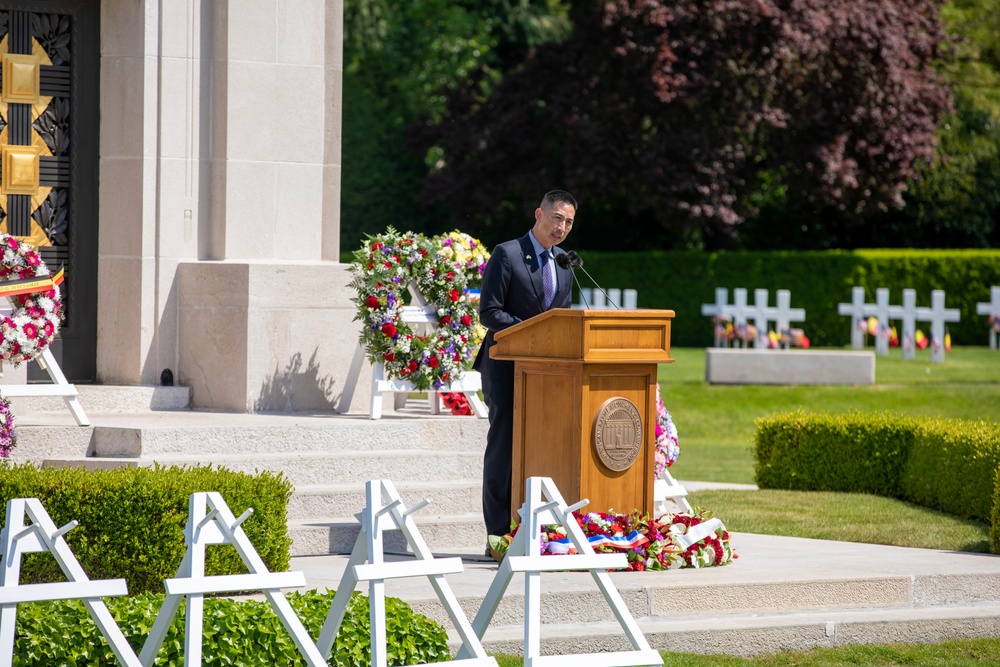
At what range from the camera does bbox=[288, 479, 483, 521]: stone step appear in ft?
30.8

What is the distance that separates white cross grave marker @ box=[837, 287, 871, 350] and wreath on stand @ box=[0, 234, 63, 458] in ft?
69.8

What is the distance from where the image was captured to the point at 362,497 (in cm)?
963

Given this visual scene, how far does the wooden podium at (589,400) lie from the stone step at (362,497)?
127 centimetres

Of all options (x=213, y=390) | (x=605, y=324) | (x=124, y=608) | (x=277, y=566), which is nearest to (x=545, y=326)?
(x=605, y=324)

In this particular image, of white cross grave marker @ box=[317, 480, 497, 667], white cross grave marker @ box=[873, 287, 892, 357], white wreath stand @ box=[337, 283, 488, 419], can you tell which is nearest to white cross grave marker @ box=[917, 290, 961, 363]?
white cross grave marker @ box=[873, 287, 892, 357]

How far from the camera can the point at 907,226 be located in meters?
36.5

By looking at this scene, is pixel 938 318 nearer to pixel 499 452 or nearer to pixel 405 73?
pixel 405 73

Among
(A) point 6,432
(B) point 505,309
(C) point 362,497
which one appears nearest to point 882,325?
(C) point 362,497

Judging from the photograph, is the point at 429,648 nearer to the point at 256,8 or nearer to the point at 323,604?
the point at 323,604

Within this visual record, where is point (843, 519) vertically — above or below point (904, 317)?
below

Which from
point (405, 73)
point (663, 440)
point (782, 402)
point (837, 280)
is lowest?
point (782, 402)

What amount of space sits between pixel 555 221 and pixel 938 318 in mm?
20319

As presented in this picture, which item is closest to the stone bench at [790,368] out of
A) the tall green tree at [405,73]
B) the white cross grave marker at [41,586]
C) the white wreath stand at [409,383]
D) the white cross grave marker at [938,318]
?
the white cross grave marker at [938,318]

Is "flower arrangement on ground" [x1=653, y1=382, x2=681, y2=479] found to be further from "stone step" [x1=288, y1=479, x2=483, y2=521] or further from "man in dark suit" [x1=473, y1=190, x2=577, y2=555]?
"man in dark suit" [x1=473, y1=190, x2=577, y2=555]
